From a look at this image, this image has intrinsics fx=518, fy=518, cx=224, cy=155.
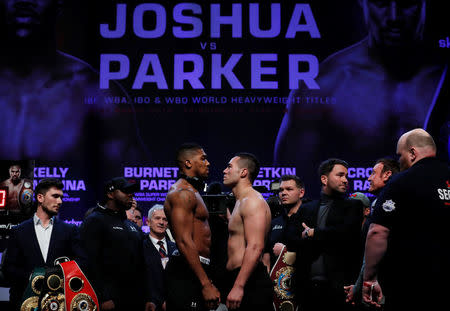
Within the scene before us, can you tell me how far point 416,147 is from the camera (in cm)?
330

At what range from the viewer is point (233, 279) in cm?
355

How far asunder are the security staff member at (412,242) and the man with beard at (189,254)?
1050 millimetres

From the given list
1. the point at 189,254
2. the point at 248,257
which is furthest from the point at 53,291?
the point at 248,257

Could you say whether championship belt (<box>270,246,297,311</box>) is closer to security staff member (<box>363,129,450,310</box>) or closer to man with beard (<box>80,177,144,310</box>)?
security staff member (<box>363,129,450,310</box>)

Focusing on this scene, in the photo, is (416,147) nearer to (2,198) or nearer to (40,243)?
(40,243)

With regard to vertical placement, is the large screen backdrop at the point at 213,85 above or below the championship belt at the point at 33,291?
above

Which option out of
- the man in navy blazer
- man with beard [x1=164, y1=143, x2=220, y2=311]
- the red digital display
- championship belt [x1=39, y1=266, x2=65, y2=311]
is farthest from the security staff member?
the red digital display

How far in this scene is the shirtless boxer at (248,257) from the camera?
3.39m

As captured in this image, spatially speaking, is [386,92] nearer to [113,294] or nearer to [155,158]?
[155,158]

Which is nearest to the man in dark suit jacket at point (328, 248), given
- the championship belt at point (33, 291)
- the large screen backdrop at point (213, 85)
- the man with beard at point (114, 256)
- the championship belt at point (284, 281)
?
the championship belt at point (284, 281)

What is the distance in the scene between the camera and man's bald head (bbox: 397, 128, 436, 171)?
10.8 feet

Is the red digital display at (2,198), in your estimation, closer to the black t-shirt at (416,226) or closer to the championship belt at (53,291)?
the championship belt at (53,291)

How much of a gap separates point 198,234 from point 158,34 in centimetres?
418

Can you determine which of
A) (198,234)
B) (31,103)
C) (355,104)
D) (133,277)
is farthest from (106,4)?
(198,234)
